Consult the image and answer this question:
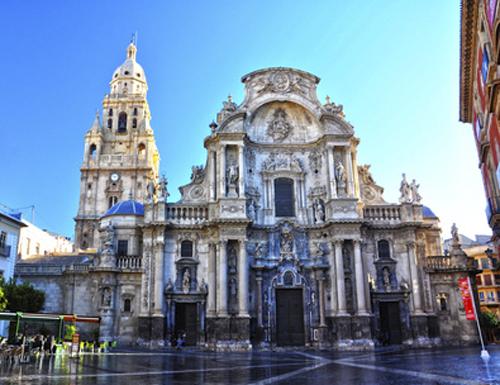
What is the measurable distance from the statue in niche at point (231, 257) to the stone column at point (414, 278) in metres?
12.0

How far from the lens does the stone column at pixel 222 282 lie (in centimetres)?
3019

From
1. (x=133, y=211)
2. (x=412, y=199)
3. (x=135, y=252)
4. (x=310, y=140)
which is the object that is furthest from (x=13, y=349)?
(x=412, y=199)

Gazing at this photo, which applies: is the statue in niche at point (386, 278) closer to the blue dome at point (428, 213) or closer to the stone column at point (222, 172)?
the blue dome at point (428, 213)

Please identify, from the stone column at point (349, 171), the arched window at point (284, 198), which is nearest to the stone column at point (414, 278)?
the stone column at point (349, 171)

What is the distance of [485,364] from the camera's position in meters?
18.3

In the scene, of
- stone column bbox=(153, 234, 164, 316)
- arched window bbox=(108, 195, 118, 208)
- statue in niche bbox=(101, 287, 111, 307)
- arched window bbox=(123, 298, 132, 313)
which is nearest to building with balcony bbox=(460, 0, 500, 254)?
stone column bbox=(153, 234, 164, 316)

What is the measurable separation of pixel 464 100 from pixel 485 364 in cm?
1566

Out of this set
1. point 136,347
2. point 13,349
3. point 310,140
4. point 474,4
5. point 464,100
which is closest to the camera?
point 474,4

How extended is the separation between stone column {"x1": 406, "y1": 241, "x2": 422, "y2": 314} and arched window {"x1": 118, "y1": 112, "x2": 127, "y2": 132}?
150ft

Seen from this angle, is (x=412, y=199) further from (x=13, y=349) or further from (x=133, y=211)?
(x=13, y=349)

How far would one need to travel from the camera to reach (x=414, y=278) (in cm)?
3191

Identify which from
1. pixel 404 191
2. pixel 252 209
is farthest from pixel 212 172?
pixel 404 191

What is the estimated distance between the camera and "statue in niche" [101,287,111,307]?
31625 millimetres

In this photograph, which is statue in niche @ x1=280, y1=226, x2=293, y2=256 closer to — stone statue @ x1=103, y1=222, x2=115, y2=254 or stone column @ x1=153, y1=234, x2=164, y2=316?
stone column @ x1=153, y1=234, x2=164, y2=316
